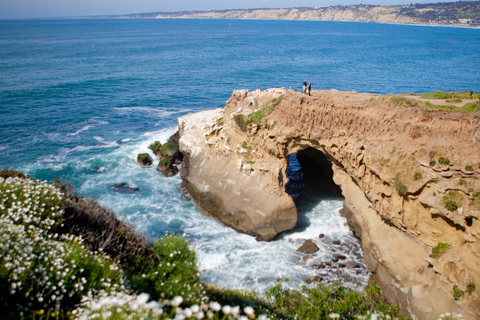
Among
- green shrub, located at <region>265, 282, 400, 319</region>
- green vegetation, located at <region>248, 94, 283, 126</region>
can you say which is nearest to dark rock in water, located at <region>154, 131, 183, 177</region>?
green vegetation, located at <region>248, 94, 283, 126</region>

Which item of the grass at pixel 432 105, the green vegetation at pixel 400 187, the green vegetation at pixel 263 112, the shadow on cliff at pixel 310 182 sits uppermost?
the grass at pixel 432 105

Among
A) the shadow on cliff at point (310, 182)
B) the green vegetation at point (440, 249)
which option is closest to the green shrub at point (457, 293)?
the green vegetation at point (440, 249)

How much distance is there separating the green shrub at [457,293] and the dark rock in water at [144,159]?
29.5 metres

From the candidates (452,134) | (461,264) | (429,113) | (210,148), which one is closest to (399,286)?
(461,264)

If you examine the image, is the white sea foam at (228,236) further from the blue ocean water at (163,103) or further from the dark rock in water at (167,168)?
the dark rock in water at (167,168)

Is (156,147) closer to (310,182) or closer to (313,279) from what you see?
(310,182)

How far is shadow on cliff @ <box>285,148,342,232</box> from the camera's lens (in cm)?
2841

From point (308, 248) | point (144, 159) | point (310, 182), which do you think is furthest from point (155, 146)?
point (308, 248)

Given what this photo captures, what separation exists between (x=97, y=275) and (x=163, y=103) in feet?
156

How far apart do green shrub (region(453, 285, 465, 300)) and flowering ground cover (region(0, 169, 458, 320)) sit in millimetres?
3368

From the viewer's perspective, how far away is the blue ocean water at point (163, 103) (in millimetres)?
23375

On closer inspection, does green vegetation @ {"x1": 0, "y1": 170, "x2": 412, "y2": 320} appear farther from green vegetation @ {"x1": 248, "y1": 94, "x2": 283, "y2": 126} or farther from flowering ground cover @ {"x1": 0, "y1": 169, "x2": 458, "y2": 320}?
green vegetation @ {"x1": 248, "y1": 94, "x2": 283, "y2": 126}

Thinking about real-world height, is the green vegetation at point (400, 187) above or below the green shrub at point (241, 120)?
below

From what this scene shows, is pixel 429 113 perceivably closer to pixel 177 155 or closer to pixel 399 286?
pixel 399 286
